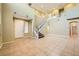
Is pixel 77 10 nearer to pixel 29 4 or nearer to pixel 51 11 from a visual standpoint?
pixel 51 11

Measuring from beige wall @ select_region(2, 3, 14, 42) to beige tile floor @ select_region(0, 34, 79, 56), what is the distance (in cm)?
17

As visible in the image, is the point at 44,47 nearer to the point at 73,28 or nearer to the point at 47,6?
the point at 73,28

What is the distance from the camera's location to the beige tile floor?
2.69 m

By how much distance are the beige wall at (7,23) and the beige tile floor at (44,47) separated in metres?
0.17

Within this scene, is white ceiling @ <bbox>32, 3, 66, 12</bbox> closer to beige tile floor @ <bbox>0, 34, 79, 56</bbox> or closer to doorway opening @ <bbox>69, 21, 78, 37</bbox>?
doorway opening @ <bbox>69, 21, 78, 37</bbox>

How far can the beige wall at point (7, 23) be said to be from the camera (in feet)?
8.95

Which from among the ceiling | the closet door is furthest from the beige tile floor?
the ceiling

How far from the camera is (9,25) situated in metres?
2.78

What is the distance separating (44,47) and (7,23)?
1.08m

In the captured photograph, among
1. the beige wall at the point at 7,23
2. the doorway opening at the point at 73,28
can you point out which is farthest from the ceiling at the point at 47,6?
the beige wall at the point at 7,23

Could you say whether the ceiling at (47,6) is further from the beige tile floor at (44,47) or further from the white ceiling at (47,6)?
the beige tile floor at (44,47)

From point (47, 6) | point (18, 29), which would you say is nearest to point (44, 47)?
point (18, 29)

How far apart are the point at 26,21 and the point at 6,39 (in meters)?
0.67

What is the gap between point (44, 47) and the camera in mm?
2871
